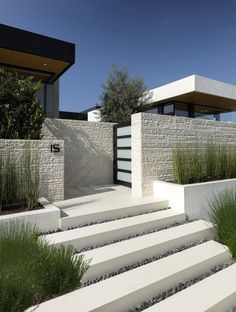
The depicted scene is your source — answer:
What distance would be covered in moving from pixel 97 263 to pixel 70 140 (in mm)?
4646

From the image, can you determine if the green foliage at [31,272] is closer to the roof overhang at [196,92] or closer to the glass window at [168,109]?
the roof overhang at [196,92]

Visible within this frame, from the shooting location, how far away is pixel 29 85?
221 inches

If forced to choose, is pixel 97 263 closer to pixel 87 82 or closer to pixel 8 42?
pixel 8 42

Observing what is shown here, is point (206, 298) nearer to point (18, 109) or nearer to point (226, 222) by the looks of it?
point (226, 222)

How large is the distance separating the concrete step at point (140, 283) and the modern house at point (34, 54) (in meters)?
7.16

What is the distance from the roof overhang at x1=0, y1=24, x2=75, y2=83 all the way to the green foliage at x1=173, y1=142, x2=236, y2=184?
498cm

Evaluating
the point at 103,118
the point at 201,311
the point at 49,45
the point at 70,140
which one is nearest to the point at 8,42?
the point at 49,45

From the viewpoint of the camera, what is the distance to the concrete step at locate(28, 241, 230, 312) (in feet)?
7.14

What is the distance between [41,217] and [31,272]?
1530mm

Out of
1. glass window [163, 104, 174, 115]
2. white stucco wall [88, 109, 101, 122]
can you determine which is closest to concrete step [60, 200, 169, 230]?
white stucco wall [88, 109, 101, 122]

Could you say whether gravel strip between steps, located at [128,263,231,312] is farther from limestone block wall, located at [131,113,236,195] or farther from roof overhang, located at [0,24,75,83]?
roof overhang, located at [0,24,75,83]

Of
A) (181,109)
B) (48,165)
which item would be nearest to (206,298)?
(48,165)

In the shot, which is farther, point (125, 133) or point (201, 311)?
point (125, 133)

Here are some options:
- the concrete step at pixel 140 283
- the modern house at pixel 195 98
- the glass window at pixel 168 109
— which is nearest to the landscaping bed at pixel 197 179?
the concrete step at pixel 140 283
